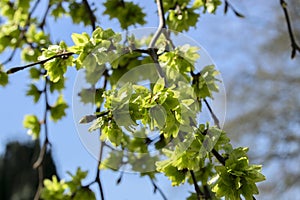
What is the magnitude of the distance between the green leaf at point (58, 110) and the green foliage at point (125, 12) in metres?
0.31

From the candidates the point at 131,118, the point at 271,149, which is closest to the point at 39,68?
the point at 131,118

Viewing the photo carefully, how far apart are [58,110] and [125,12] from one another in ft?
1.11

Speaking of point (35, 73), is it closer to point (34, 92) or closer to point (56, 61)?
point (34, 92)

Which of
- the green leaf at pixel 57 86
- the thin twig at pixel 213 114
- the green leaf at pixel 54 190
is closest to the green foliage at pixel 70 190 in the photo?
the green leaf at pixel 54 190

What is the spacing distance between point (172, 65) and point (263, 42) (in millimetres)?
3745

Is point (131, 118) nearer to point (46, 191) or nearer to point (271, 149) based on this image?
point (46, 191)

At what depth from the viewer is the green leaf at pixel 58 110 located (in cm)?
107

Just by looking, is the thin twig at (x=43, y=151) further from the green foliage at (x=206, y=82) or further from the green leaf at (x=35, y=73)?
the green foliage at (x=206, y=82)

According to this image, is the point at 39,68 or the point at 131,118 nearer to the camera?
the point at 131,118

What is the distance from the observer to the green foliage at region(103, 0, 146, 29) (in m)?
0.86

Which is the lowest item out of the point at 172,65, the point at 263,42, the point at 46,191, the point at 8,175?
the point at 8,175

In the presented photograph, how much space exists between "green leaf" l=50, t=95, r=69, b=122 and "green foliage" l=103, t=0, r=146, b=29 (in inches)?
12.1

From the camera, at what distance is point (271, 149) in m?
3.68

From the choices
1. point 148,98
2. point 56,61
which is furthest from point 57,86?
point 148,98
